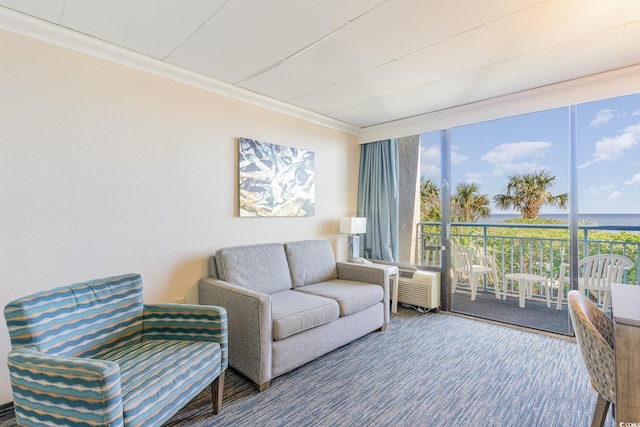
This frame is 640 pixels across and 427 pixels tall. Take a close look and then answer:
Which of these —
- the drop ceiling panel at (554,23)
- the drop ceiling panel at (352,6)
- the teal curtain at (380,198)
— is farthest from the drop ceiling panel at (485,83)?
the drop ceiling panel at (352,6)

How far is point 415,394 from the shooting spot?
1998mm

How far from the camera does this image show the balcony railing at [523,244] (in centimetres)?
340

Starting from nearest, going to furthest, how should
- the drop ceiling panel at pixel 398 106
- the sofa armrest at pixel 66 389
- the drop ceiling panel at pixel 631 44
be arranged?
the sofa armrest at pixel 66 389
the drop ceiling panel at pixel 631 44
the drop ceiling panel at pixel 398 106

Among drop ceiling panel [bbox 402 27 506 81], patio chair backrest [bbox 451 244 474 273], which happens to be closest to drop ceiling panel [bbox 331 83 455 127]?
drop ceiling panel [bbox 402 27 506 81]

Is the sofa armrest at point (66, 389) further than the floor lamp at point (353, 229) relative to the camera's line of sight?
No

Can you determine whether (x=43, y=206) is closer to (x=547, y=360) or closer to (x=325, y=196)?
(x=325, y=196)

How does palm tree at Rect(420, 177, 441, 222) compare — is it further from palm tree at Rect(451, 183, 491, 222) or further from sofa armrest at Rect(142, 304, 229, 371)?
sofa armrest at Rect(142, 304, 229, 371)

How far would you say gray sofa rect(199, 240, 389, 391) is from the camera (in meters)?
2.06

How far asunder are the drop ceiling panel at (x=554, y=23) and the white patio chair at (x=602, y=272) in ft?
7.00

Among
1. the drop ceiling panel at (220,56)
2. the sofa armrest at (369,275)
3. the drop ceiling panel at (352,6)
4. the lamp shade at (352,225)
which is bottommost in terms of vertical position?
the sofa armrest at (369,275)

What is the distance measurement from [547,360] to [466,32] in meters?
2.67

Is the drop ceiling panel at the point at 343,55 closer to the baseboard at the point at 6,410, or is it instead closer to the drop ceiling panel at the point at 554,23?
the drop ceiling panel at the point at 554,23

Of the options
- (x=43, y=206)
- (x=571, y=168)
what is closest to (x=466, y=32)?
(x=571, y=168)

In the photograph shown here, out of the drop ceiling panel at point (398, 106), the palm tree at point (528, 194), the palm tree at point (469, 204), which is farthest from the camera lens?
the palm tree at point (469, 204)
